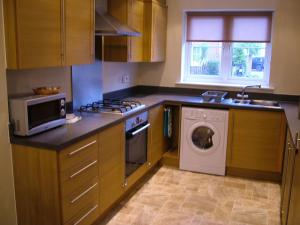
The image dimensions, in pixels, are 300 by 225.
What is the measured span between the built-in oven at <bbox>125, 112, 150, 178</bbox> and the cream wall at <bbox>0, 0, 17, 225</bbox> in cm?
112

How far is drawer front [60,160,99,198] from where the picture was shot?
2215mm

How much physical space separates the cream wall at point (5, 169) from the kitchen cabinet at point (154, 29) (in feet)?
6.90

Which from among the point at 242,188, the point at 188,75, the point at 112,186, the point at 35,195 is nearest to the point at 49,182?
the point at 35,195

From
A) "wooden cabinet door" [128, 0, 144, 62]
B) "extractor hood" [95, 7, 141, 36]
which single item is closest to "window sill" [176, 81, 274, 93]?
"wooden cabinet door" [128, 0, 144, 62]

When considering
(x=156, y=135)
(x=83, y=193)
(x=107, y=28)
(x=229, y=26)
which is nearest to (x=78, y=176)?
(x=83, y=193)

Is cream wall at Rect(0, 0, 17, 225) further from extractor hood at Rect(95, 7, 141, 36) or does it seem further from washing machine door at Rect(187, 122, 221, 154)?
washing machine door at Rect(187, 122, 221, 154)

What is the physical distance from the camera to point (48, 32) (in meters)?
2.32

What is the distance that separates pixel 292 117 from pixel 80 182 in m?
2.02

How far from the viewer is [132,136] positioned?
3.19 m

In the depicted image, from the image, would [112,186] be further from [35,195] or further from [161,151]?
[161,151]

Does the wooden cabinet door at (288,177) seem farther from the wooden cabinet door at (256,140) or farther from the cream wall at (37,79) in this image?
the cream wall at (37,79)

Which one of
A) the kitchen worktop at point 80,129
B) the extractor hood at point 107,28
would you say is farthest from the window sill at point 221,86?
the extractor hood at point 107,28

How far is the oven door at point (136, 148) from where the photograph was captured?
3.22m

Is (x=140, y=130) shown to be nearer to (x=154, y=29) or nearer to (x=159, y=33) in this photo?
(x=154, y=29)
